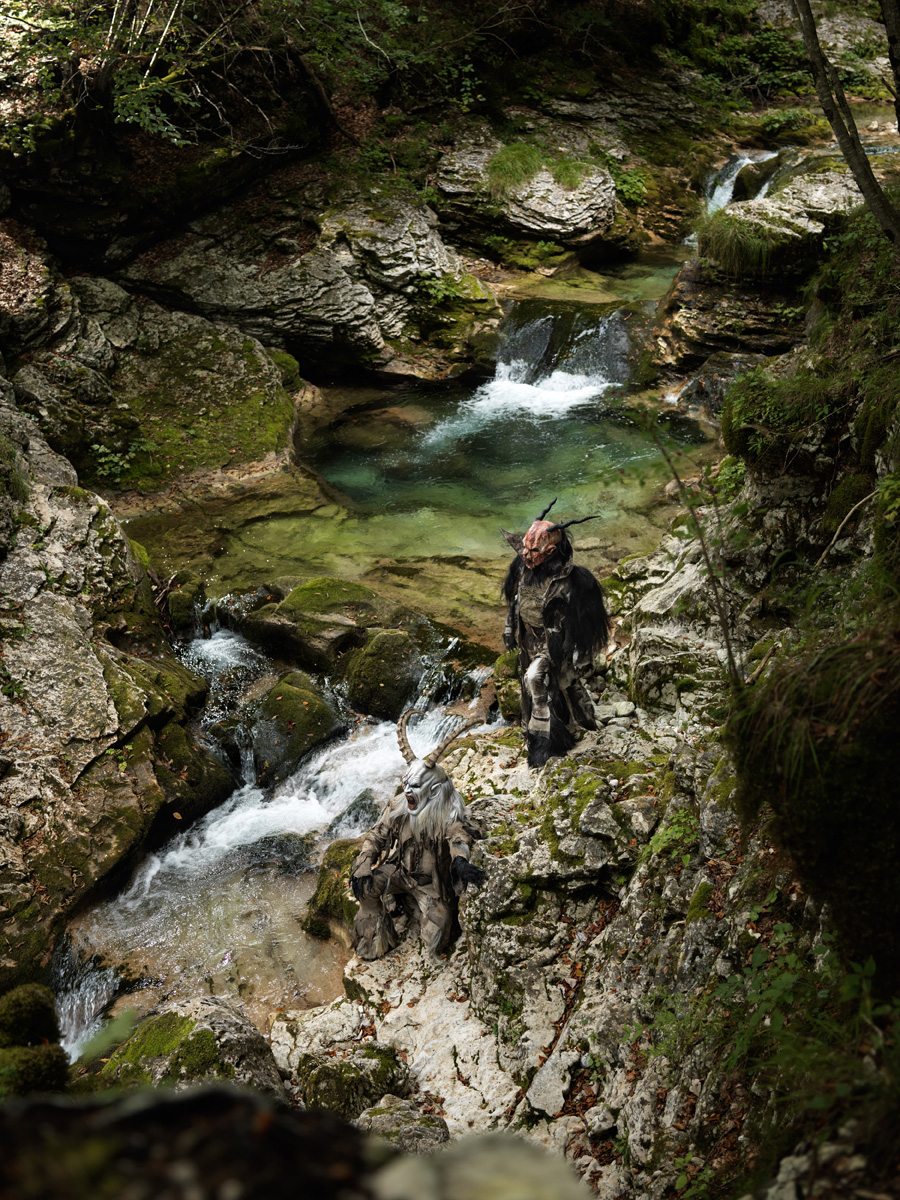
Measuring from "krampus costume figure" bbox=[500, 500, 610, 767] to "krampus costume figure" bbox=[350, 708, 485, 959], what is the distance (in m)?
0.75

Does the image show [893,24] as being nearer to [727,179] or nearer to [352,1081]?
[352,1081]

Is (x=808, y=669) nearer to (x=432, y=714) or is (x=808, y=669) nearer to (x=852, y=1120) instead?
(x=852, y=1120)

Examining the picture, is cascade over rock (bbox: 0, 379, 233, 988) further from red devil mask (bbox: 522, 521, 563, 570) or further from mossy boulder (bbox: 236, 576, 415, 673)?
red devil mask (bbox: 522, 521, 563, 570)

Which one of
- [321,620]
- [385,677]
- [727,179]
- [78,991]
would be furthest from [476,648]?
[727,179]

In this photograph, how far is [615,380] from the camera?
43.4 feet

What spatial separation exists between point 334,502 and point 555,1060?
9.16 metres

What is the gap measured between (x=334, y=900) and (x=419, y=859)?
1281mm

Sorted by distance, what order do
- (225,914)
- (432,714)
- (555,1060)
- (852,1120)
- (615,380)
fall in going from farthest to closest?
(615,380), (432,714), (225,914), (555,1060), (852,1120)

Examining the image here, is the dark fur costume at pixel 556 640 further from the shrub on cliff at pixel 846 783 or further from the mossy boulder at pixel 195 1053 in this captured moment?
the shrub on cliff at pixel 846 783

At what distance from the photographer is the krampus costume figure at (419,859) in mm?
4957

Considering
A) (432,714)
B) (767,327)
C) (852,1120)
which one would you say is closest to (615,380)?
(767,327)

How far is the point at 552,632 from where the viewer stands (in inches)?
217

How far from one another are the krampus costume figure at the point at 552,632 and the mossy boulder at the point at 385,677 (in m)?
2.72

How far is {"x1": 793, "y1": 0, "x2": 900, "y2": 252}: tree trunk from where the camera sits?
4.12m
